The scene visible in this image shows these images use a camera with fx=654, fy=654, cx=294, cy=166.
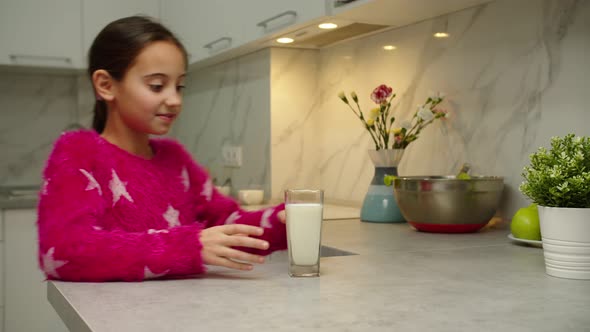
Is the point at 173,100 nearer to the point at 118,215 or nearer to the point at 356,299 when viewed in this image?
the point at 118,215

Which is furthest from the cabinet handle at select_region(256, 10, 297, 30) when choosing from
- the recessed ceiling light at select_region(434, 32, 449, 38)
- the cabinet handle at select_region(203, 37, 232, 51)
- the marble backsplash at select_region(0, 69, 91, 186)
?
the marble backsplash at select_region(0, 69, 91, 186)

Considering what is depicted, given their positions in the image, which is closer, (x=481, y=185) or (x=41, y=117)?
(x=481, y=185)

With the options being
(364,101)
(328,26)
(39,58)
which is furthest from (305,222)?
(39,58)

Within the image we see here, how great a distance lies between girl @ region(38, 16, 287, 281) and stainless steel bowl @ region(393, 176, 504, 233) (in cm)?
45

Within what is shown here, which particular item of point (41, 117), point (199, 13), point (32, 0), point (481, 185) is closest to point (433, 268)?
point (481, 185)

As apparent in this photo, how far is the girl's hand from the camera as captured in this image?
Result: 100cm

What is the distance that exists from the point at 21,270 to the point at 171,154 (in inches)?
56.9

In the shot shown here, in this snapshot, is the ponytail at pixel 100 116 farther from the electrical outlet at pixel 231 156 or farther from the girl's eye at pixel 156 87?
the electrical outlet at pixel 231 156

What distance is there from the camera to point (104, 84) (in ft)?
4.16

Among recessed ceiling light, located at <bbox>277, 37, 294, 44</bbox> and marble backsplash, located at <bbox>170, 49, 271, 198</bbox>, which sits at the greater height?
recessed ceiling light, located at <bbox>277, 37, 294, 44</bbox>

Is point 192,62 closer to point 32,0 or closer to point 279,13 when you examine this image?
point 32,0

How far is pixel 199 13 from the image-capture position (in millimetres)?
2588

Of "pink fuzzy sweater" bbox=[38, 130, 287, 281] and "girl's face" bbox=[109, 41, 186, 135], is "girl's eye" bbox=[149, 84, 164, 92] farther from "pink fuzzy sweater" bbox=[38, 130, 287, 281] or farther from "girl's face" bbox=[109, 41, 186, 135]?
"pink fuzzy sweater" bbox=[38, 130, 287, 281]

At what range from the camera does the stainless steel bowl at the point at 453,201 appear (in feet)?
4.99
